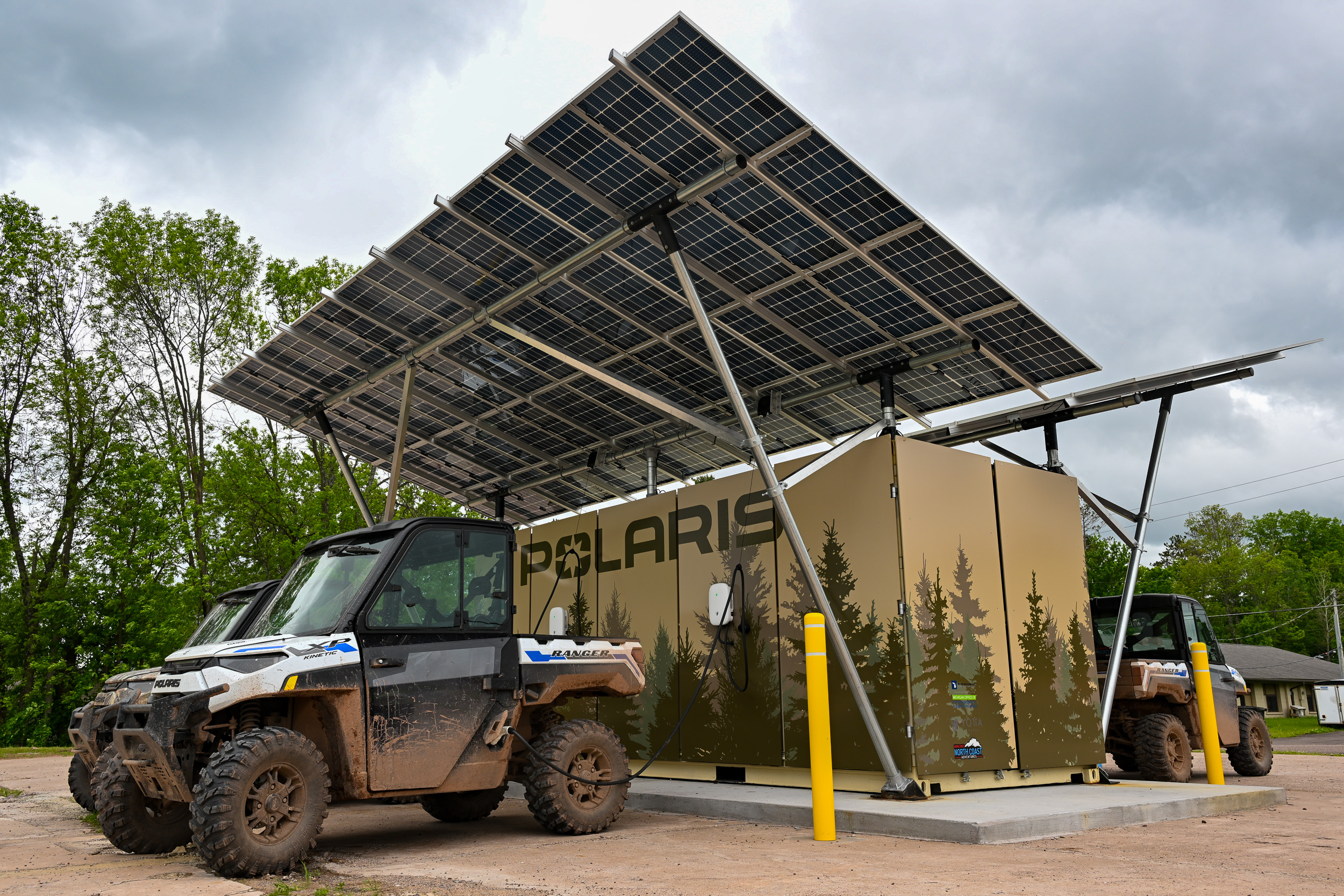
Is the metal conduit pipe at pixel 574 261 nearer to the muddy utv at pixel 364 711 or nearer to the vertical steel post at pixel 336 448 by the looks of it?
the vertical steel post at pixel 336 448

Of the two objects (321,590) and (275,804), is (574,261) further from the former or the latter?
(275,804)

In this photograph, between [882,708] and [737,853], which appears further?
[882,708]

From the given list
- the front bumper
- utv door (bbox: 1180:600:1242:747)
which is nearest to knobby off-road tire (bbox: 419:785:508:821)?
the front bumper

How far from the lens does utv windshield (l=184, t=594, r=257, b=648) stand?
37.4 ft

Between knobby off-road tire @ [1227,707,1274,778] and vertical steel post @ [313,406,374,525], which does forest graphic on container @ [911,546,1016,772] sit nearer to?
knobby off-road tire @ [1227,707,1274,778]

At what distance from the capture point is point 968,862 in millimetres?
6297

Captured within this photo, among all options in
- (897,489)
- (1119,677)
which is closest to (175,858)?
(897,489)

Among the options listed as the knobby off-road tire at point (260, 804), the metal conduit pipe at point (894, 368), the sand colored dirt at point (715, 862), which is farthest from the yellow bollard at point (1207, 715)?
the knobby off-road tire at point (260, 804)

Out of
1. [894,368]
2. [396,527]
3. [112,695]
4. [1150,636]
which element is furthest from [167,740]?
[1150,636]

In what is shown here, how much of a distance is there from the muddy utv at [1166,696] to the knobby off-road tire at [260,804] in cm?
1019

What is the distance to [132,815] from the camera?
7.24 meters

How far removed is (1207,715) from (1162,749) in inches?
93.4

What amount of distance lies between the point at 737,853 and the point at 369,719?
299 cm

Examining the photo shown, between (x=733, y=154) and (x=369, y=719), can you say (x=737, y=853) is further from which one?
(x=733, y=154)
